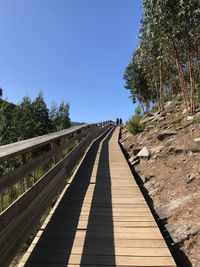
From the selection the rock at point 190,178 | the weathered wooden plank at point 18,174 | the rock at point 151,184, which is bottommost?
the rock at point 151,184

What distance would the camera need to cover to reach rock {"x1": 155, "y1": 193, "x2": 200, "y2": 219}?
12.3 ft

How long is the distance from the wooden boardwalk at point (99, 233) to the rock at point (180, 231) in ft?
0.92

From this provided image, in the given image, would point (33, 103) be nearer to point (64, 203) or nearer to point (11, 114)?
point (11, 114)

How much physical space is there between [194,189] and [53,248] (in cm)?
342

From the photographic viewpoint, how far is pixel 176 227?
10.6 ft

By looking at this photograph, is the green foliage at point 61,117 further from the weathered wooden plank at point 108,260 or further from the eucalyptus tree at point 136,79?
the weathered wooden plank at point 108,260

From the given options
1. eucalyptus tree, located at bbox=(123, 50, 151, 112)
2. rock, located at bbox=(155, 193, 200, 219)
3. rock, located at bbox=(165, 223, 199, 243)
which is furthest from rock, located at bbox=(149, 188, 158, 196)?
eucalyptus tree, located at bbox=(123, 50, 151, 112)

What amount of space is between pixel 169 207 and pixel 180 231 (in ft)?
2.80

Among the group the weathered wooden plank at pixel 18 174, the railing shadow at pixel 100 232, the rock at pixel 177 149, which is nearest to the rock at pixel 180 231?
the railing shadow at pixel 100 232

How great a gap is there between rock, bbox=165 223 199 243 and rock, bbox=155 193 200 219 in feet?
1.33

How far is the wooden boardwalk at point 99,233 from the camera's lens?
99.0 inches

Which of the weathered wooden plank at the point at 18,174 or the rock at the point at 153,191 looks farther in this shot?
the rock at the point at 153,191

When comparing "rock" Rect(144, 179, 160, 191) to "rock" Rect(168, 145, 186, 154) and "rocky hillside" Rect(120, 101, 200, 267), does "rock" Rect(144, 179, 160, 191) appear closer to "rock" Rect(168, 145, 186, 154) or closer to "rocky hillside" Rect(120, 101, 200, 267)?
"rocky hillside" Rect(120, 101, 200, 267)

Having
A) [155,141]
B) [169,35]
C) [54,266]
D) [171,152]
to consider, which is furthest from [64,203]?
[169,35]
